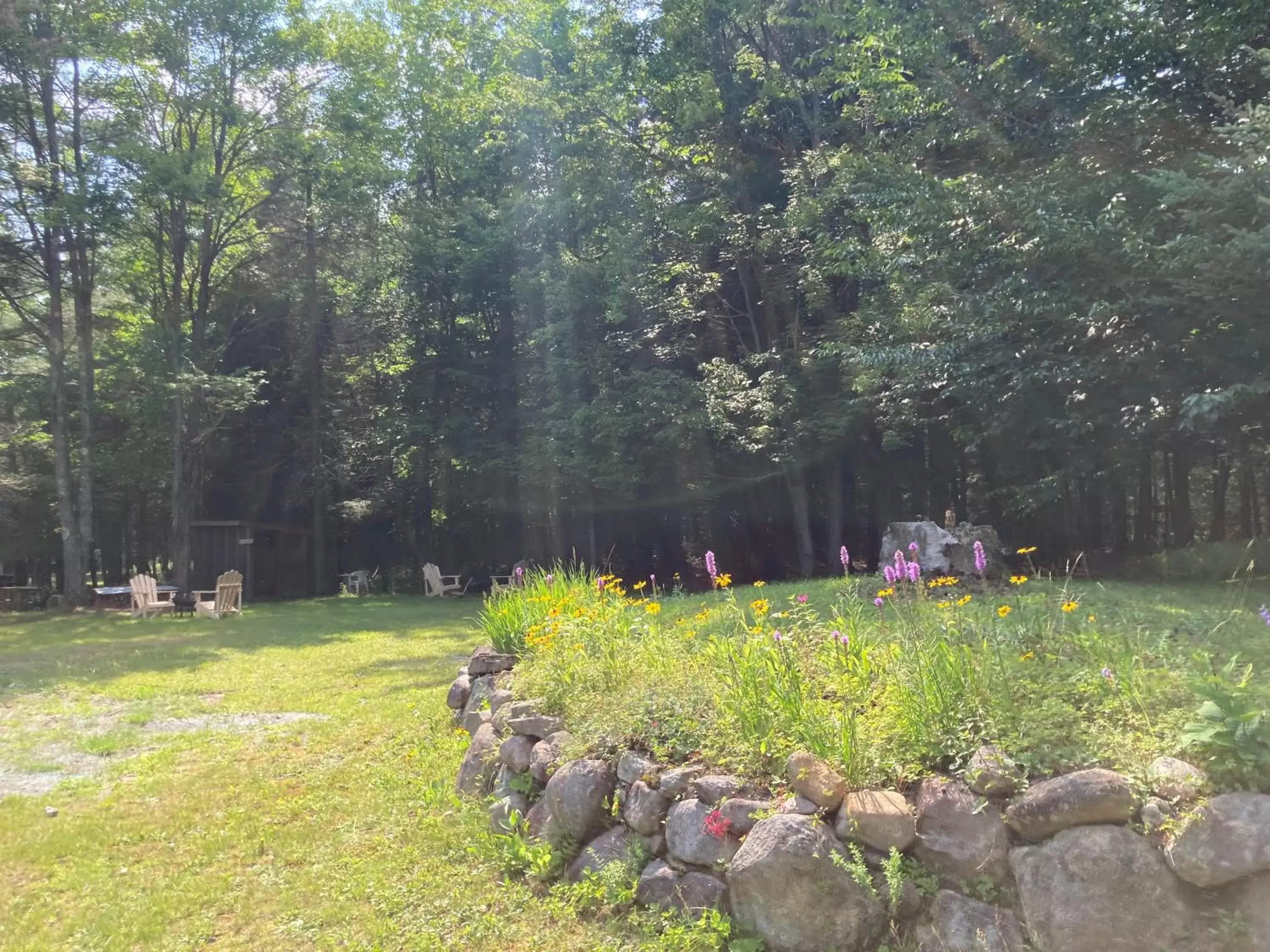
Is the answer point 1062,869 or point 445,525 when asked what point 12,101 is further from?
point 1062,869

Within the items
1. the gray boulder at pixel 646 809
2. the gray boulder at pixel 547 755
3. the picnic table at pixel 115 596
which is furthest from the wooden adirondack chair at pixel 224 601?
the gray boulder at pixel 646 809

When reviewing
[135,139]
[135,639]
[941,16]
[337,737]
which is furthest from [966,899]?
[135,139]

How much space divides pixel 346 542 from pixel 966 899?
77.3 ft

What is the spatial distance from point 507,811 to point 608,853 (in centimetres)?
73

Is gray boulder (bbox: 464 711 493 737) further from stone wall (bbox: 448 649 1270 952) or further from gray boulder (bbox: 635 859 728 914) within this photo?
gray boulder (bbox: 635 859 728 914)

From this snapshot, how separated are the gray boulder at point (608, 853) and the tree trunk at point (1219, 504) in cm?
1283

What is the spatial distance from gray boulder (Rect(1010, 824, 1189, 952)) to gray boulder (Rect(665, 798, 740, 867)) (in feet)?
3.05

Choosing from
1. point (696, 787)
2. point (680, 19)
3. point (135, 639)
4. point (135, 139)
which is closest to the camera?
point (696, 787)

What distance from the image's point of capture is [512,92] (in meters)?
18.8

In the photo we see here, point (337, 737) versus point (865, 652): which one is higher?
point (865, 652)

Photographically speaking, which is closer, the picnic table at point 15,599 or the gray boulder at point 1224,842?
the gray boulder at point 1224,842

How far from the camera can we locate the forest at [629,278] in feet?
28.4

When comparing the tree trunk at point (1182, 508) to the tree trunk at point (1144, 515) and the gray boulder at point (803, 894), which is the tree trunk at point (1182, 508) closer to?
the tree trunk at point (1144, 515)

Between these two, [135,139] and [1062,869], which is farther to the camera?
[135,139]
